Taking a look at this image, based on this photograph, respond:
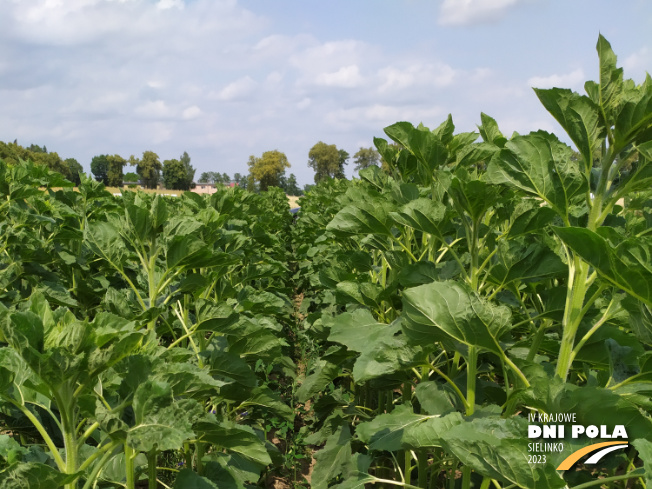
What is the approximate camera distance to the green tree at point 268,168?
55822mm

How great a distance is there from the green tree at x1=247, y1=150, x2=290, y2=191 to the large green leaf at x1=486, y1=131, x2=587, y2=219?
180 ft

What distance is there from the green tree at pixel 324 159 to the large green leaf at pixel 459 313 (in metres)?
58.8

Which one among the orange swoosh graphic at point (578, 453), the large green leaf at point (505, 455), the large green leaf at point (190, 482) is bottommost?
the large green leaf at point (190, 482)

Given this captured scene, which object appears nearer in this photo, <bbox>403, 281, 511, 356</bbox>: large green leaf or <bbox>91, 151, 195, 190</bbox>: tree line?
<bbox>403, 281, 511, 356</bbox>: large green leaf

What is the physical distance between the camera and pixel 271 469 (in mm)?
A: 4391

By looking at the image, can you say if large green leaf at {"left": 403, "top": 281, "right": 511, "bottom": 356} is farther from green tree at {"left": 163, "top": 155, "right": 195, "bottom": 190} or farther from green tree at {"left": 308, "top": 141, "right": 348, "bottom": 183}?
green tree at {"left": 163, "top": 155, "right": 195, "bottom": 190}

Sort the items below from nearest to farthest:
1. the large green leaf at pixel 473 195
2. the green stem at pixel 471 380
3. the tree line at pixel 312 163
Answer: the large green leaf at pixel 473 195, the green stem at pixel 471 380, the tree line at pixel 312 163

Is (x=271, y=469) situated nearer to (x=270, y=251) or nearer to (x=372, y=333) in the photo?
(x=372, y=333)

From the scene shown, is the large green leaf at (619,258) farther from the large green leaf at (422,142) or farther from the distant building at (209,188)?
the distant building at (209,188)

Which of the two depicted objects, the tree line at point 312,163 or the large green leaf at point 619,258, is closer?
the large green leaf at point 619,258

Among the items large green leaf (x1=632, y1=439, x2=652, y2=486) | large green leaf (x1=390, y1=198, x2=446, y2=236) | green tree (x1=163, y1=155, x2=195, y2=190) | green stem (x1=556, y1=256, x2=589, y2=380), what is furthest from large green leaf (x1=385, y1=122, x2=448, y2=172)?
green tree (x1=163, y1=155, x2=195, y2=190)

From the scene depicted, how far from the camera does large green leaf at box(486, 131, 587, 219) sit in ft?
5.82

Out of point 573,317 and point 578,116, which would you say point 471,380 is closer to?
point 573,317

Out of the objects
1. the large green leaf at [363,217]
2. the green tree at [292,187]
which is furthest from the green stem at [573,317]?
the green tree at [292,187]
